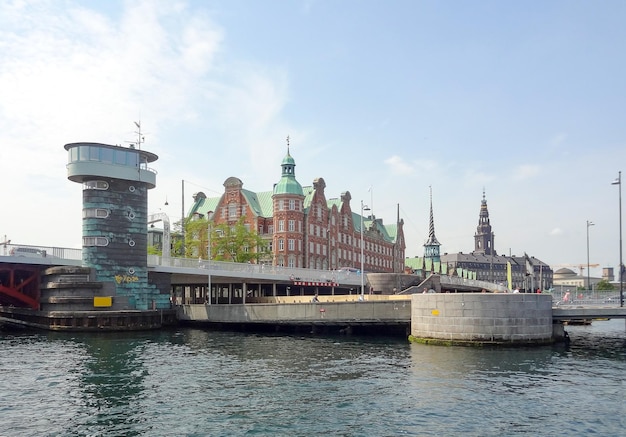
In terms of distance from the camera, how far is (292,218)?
10712 cm

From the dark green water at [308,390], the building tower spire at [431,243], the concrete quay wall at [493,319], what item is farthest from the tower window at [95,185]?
the building tower spire at [431,243]

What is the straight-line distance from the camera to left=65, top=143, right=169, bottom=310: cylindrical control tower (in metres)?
59.2

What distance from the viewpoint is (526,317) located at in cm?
4384

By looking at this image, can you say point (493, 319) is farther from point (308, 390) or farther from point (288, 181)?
point (288, 181)

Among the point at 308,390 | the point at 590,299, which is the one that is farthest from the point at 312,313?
the point at 308,390

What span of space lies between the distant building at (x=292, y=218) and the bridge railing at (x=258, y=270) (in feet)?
53.6

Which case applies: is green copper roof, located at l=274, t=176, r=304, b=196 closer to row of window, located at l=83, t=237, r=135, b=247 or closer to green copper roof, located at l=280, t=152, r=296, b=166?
green copper roof, located at l=280, t=152, r=296, b=166

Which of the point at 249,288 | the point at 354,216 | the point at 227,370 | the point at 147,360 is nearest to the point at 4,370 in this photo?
the point at 147,360

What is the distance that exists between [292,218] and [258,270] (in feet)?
115

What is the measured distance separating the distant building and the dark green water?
60.4 m

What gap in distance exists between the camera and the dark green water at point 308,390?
22.4 meters

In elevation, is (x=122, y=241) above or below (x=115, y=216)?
below

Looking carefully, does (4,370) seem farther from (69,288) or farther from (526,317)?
(526,317)

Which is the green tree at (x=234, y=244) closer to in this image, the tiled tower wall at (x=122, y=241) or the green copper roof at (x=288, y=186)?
the green copper roof at (x=288, y=186)
